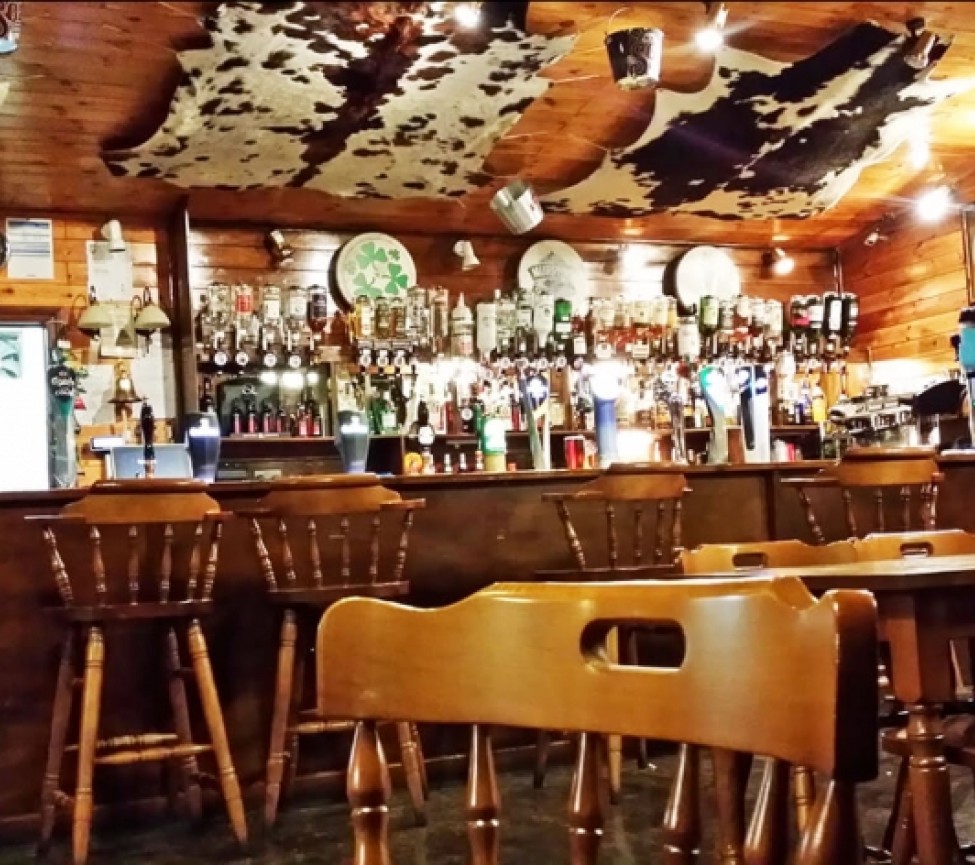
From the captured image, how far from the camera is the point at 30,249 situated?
18.3ft

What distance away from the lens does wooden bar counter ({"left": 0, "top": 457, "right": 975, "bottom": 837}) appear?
3053 mm

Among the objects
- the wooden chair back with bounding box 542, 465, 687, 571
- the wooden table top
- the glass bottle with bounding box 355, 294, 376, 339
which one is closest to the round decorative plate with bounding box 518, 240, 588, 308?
the glass bottle with bounding box 355, 294, 376, 339

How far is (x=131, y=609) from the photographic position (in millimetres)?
2770

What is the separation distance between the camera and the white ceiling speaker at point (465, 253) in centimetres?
626

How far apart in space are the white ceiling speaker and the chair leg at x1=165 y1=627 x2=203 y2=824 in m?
3.56

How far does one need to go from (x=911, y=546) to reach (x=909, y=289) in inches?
192

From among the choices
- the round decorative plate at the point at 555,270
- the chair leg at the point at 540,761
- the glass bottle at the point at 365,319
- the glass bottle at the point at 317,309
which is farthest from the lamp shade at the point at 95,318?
the chair leg at the point at 540,761

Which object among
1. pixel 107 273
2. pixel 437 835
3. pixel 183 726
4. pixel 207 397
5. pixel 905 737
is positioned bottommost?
pixel 437 835

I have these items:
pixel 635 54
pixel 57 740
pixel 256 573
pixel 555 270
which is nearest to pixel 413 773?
pixel 256 573

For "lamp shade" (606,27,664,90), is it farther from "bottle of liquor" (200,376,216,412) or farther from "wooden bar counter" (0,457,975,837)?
"bottle of liquor" (200,376,216,412)

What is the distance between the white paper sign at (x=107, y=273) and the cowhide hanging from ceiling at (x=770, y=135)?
2.10 m

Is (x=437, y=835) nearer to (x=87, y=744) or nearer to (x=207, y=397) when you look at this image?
(x=87, y=744)

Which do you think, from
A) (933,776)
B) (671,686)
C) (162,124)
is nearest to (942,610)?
(933,776)

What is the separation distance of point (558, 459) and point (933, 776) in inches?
188
